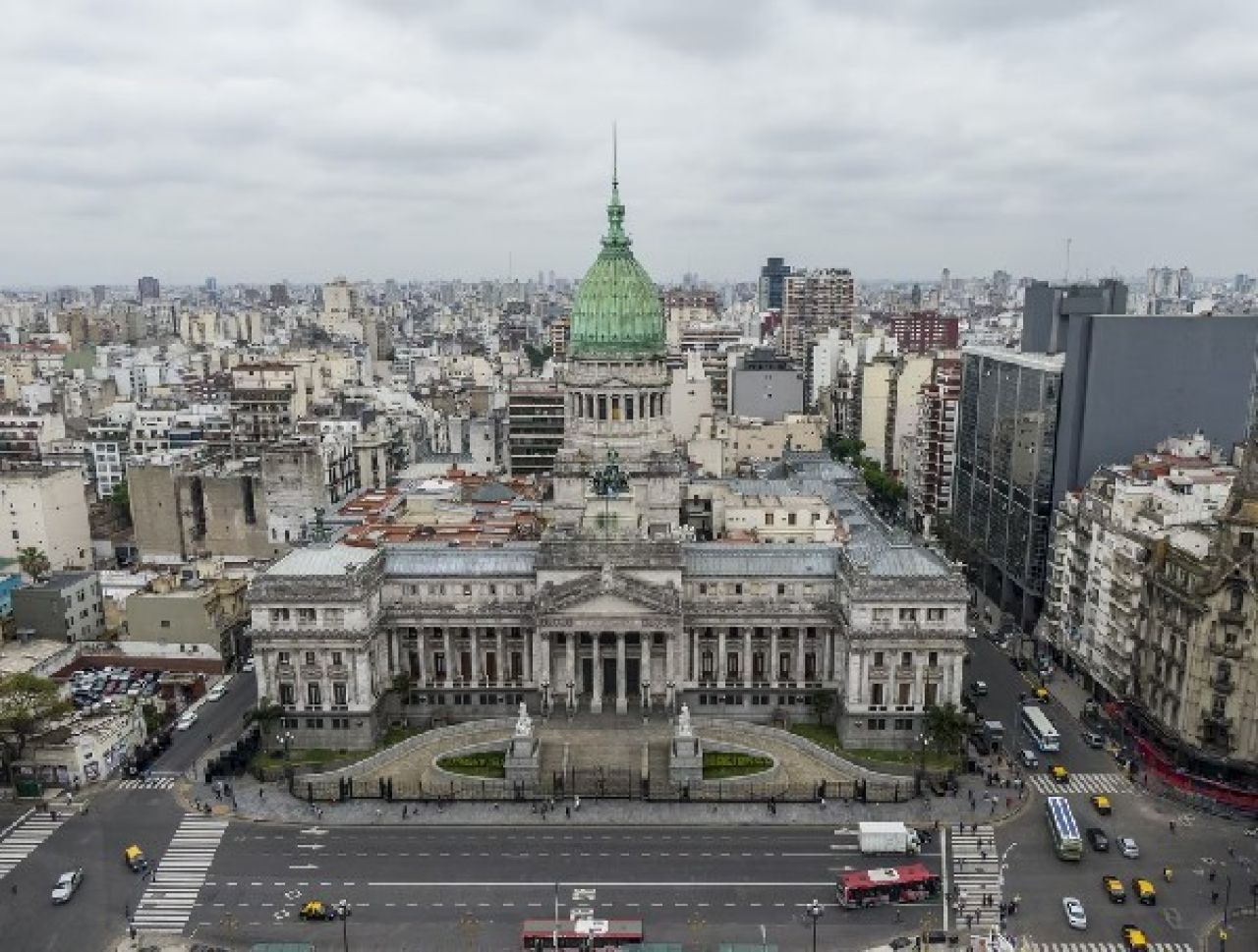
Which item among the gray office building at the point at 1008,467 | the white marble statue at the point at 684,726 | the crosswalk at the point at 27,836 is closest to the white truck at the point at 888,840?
the white marble statue at the point at 684,726

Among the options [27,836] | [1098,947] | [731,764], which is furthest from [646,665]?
[27,836]

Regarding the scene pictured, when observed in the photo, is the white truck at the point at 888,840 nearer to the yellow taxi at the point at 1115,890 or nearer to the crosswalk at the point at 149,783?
the yellow taxi at the point at 1115,890

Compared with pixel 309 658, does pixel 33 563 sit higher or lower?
higher

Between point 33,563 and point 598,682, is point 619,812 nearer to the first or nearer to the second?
point 598,682

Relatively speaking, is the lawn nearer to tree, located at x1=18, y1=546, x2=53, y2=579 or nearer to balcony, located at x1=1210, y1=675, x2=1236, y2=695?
balcony, located at x1=1210, y1=675, x2=1236, y2=695

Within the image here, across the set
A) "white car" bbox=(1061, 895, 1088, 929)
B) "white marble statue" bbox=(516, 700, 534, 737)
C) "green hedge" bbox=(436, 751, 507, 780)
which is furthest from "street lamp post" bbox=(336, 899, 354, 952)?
"white car" bbox=(1061, 895, 1088, 929)

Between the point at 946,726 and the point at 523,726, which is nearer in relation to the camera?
the point at 946,726
